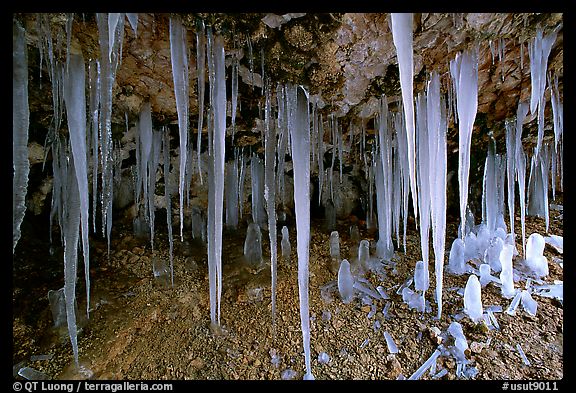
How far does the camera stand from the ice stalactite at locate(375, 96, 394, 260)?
11.4ft

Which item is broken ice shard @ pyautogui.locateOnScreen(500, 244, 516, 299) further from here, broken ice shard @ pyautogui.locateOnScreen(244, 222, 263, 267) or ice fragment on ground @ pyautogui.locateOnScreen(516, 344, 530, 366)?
broken ice shard @ pyautogui.locateOnScreen(244, 222, 263, 267)

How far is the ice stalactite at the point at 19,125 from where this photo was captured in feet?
6.05

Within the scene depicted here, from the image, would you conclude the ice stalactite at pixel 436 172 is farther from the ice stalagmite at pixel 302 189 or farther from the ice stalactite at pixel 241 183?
the ice stalactite at pixel 241 183

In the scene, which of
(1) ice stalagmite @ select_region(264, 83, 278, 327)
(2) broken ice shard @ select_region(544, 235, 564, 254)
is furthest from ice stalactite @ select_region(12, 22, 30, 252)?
(2) broken ice shard @ select_region(544, 235, 564, 254)

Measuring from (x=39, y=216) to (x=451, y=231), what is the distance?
6443mm

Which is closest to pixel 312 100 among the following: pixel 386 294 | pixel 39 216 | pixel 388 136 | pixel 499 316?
pixel 388 136

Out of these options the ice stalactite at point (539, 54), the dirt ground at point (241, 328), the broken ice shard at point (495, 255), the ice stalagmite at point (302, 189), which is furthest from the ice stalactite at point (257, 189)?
the ice stalactite at point (539, 54)

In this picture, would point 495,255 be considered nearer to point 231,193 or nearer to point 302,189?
point 302,189

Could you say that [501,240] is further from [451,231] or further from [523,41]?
[523,41]

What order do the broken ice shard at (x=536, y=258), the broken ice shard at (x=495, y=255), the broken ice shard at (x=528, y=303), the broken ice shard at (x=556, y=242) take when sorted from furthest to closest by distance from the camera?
the broken ice shard at (x=556, y=242), the broken ice shard at (x=495, y=255), the broken ice shard at (x=536, y=258), the broken ice shard at (x=528, y=303)

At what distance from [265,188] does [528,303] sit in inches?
122

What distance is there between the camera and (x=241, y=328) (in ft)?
10.7

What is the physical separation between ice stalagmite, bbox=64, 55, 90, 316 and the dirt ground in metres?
1.26

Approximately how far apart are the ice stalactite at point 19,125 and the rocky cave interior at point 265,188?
0.01m
